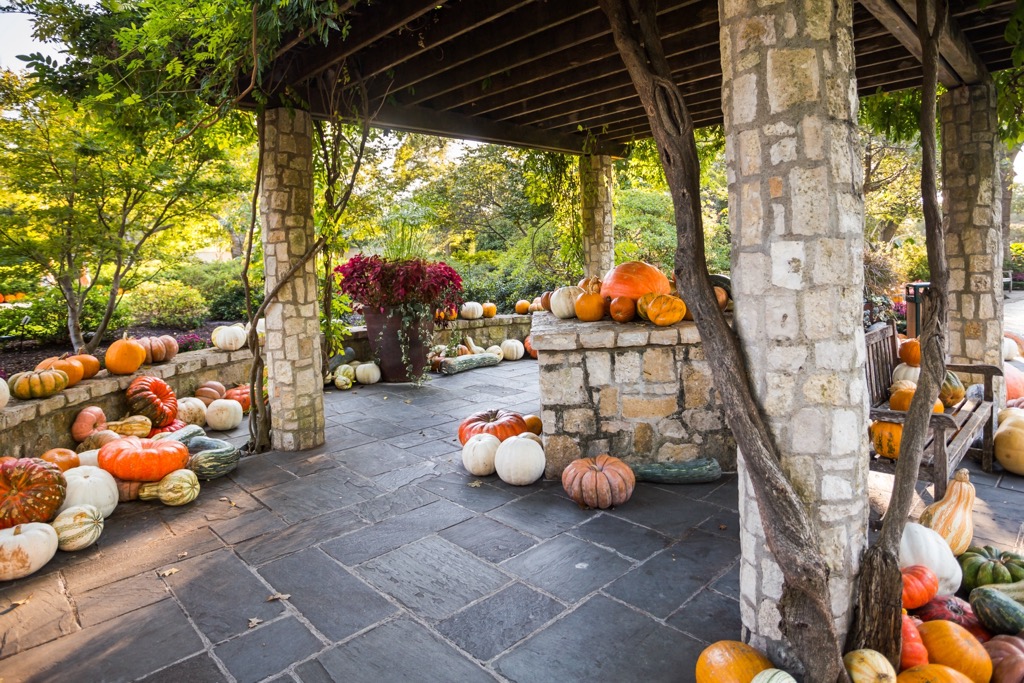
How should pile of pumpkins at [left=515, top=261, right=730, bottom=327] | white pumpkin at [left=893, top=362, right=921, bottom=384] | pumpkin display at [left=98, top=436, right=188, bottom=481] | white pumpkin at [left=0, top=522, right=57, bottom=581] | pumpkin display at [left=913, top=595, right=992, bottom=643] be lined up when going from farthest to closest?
white pumpkin at [left=893, top=362, right=921, bottom=384] < pile of pumpkins at [left=515, top=261, right=730, bottom=327] < pumpkin display at [left=98, top=436, right=188, bottom=481] < white pumpkin at [left=0, top=522, right=57, bottom=581] < pumpkin display at [left=913, top=595, right=992, bottom=643]

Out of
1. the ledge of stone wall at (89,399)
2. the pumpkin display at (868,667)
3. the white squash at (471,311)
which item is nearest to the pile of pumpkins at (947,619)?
the pumpkin display at (868,667)

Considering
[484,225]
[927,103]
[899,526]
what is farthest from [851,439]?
[484,225]

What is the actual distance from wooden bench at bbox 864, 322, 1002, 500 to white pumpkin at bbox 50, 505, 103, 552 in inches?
162

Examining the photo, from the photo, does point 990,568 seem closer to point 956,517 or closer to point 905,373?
point 956,517

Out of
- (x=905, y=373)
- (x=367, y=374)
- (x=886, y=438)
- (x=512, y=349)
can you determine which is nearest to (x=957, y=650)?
(x=886, y=438)

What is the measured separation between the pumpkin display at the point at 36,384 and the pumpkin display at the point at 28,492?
3.78ft

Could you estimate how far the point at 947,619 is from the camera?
2.03 meters

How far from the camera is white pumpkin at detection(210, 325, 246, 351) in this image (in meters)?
5.91

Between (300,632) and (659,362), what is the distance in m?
2.46

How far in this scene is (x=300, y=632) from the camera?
7.25 ft

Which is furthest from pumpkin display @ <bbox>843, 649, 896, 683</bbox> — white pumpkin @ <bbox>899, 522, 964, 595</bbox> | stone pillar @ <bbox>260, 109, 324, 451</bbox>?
stone pillar @ <bbox>260, 109, 324, 451</bbox>

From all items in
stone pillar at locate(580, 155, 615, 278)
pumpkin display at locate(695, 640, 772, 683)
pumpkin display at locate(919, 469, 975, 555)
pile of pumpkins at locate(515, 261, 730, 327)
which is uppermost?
stone pillar at locate(580, 155, 615, 278)

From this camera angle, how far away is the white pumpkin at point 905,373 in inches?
176

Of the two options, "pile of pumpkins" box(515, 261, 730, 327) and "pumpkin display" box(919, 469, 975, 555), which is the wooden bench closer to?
"pumpkin display" box(919, 469, 975, 555)
